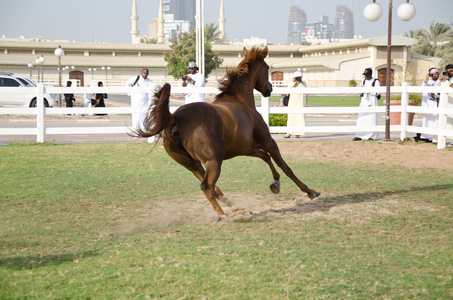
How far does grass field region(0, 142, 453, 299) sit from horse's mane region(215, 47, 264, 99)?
153 cm

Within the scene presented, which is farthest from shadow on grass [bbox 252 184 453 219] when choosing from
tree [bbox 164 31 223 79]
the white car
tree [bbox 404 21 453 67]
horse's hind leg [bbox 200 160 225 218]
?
tree [bbox 404 21 453 67]

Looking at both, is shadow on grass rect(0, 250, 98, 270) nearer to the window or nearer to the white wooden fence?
the white wooden fence

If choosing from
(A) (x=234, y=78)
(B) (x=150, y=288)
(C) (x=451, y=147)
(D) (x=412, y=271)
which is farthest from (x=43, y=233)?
(C) (x=451, y=147)

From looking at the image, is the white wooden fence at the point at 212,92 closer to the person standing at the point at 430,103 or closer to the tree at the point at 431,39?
the person standing at the point at 430,103

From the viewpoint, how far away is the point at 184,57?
63.2 metres

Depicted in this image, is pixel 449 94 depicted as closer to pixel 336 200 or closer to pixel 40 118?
pixel 336 200

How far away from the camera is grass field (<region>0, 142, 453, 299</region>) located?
413 centimetres

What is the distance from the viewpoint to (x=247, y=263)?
4648 mm

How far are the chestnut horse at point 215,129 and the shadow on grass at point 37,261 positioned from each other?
166 centimetres

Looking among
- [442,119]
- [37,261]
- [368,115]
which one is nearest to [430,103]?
[442,119]

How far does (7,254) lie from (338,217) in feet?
11.6

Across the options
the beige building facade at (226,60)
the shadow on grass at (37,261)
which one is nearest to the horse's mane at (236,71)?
the shadow on grass at (37,261)

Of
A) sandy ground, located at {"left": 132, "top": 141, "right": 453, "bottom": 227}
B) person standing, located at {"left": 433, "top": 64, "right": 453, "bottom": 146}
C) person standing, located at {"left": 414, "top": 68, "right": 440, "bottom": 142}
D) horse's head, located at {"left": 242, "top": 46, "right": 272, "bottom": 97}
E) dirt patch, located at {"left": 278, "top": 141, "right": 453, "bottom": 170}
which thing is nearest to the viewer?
sandy ground, located at {"left": 132, "top": 141, "right": 453, "bottom": 227}

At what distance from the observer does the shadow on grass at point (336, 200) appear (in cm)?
691
